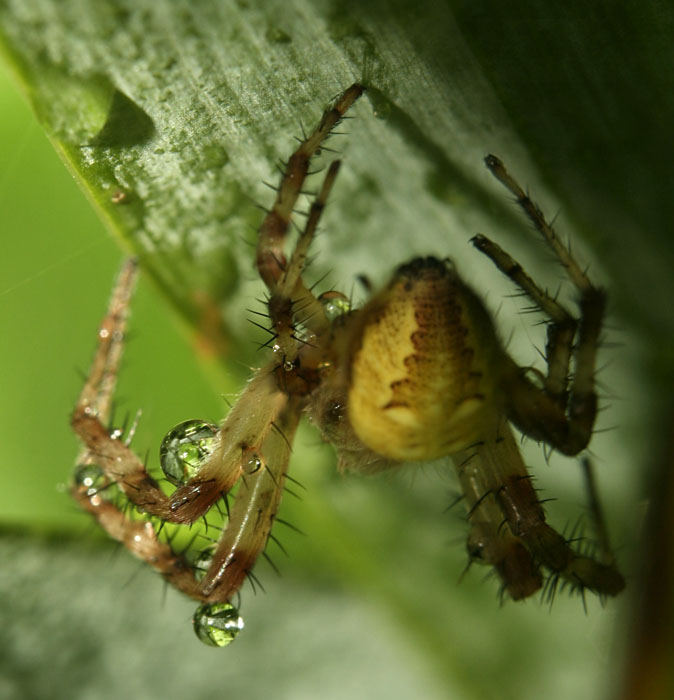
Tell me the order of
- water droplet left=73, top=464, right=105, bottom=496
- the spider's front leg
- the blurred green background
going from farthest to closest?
water droplet left=73, top=464, right=105, bottom=496 < the spider's front leg < the blurred green background

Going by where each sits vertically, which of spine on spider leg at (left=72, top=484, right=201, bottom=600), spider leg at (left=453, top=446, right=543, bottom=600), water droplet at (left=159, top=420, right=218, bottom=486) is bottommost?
spider leg at (left=453, top=446, right=543, bottom=600)

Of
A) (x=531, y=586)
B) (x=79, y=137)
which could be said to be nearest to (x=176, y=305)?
(x=79, y=137)

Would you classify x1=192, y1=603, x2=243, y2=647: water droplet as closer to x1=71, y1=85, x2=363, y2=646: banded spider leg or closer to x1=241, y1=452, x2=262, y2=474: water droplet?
x1=71, y1=85, x2=363, y2=646: banded spider leg

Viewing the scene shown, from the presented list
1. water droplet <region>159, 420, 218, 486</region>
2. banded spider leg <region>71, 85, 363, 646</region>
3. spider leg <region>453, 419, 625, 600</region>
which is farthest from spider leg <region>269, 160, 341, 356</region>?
spider leg <region>453, 419, 625, 600</region>

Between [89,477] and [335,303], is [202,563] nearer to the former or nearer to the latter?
[89,477]

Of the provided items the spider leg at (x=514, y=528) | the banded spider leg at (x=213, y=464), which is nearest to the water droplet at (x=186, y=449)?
the banded spider leg at (x=213, y=464)

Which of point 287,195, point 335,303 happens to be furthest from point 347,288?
point 287,195
